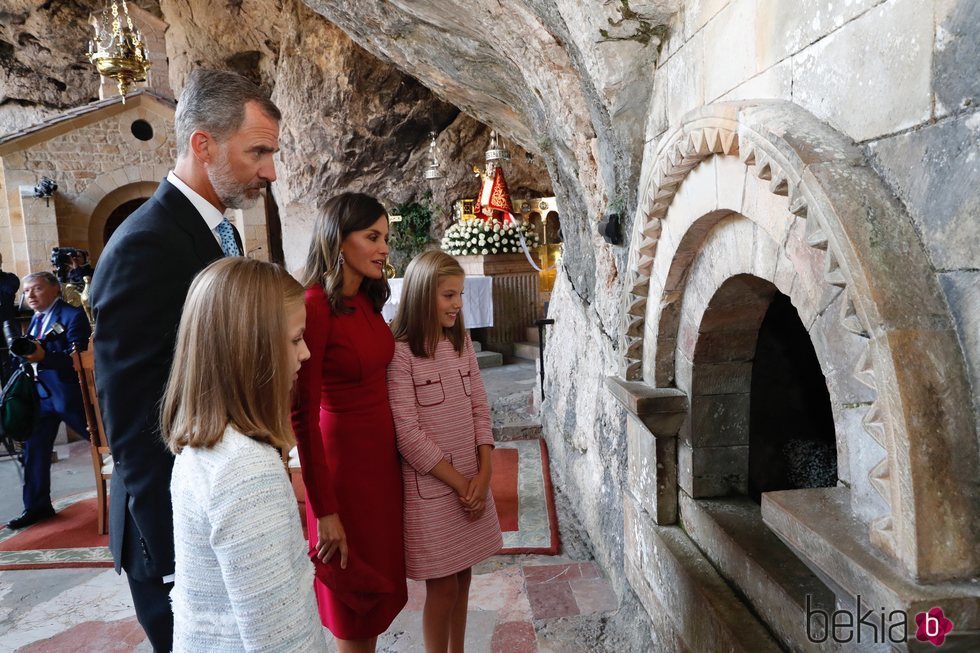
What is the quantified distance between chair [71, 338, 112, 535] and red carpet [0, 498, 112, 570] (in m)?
0.16

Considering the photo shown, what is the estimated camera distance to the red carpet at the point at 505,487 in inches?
155

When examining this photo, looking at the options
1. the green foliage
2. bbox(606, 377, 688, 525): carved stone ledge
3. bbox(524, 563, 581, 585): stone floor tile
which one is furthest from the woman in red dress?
the green foliage

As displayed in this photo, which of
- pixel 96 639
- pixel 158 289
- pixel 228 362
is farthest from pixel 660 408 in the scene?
pixel 96 639

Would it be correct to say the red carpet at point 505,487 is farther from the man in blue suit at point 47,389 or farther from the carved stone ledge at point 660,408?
the man in blue suit at point 47,389

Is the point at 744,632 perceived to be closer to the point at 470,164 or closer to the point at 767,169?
the point at 767,169

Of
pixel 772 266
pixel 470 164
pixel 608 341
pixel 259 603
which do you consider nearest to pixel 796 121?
pixel 772 266

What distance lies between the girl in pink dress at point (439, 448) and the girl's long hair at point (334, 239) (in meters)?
0.31

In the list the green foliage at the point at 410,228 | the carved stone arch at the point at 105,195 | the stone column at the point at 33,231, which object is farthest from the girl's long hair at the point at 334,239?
the carved stone arch at the point at 105,195

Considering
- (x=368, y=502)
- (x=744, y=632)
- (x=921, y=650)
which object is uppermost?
(x=921, y=650)

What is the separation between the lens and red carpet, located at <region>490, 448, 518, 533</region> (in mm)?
3932

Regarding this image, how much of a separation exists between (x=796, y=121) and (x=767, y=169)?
4.1 inches

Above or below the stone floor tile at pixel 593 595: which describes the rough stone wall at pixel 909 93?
above

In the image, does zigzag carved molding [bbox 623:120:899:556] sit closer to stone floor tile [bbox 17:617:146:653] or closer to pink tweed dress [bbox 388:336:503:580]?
pink tweed dress [bbox 388:336:503:580]

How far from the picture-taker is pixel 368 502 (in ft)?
6.26
